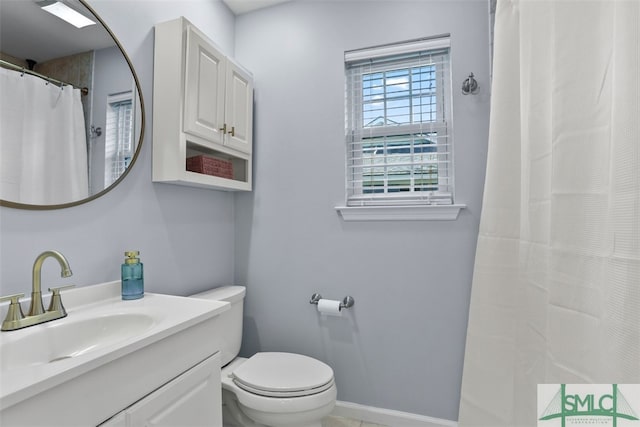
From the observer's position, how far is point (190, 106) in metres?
1.45

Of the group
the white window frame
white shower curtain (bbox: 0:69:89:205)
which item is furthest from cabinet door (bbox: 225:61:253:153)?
white shower curtain (bbox: 0:69:89:205)

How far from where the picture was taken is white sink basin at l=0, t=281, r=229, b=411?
607mm

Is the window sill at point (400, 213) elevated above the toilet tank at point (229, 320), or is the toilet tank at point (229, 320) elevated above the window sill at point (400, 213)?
the window sill at point (400, 213)

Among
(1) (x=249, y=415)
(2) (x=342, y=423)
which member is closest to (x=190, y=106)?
(1) (x=249, y=415)

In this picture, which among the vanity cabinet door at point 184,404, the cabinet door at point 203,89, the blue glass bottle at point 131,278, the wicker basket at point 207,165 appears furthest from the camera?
the wicker basket at point 207,165

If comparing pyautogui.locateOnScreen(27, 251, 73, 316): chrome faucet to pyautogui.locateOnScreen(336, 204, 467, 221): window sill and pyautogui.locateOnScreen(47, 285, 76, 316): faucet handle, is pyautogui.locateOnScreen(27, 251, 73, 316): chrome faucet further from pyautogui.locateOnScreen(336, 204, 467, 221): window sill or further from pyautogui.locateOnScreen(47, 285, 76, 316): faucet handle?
pyautogui.locateOnScreen(336, 204, 467, 221): window sill

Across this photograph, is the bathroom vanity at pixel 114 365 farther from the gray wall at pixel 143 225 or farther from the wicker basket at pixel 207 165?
the wicker basket at pixel 207 165

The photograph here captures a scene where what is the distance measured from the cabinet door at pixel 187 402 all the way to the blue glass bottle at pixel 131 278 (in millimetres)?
419

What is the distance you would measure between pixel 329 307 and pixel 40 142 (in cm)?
140

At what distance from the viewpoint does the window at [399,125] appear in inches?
67.4

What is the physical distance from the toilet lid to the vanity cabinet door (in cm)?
29

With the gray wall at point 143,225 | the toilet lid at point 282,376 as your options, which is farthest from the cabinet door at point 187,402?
the gray wall at point 143,225

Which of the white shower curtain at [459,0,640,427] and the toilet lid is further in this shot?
the toilet lid

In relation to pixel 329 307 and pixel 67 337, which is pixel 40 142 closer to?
pixel 67 337
